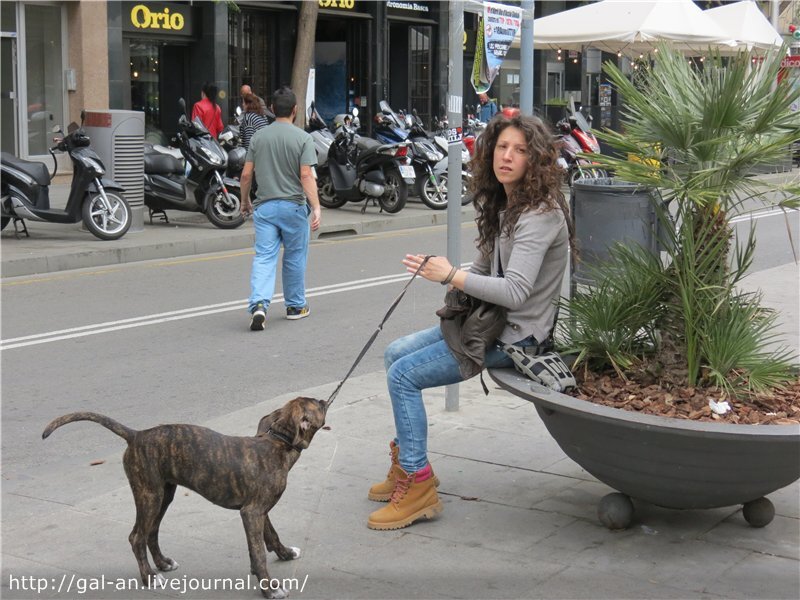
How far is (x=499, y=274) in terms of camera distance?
183 inches

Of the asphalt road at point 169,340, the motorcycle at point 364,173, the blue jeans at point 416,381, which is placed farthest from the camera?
the motorcycle at point 364,173

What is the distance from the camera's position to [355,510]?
4926 mm

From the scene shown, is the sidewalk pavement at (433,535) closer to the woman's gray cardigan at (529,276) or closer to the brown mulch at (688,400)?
the brown mulch at (688,400)

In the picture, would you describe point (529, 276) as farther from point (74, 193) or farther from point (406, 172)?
point (406, 172)

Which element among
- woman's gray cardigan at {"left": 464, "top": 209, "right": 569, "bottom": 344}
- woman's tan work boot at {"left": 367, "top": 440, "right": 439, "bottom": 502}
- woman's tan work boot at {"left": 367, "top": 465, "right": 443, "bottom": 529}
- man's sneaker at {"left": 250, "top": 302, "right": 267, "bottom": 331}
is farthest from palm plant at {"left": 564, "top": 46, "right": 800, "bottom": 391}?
man's sneaker at {"left": 250, "top": 302, "right": 267, "bottom": 331}

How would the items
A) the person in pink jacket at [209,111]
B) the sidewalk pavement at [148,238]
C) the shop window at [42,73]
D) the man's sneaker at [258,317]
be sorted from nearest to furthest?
the man's sneaker at [258,317] < the sidewalk pavement at [148,238] < the person in pink jacket at [209,111] < the shop window at [42,73]

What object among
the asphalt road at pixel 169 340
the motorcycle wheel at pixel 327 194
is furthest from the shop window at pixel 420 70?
the asphalt road at pixel 169 340

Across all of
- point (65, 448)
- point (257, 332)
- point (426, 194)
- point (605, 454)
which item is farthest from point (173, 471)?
point (426, 194)

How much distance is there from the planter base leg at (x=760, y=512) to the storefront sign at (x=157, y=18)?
63.6ft

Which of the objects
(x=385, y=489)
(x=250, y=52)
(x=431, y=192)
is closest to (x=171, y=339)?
(x=385, y=489)

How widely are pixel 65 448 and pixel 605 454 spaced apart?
3246 mm

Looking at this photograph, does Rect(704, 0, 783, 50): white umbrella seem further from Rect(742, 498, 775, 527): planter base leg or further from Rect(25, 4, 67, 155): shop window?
Rect(742, 498, 775, 527): planter base leg

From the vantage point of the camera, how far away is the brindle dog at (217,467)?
13.0ft

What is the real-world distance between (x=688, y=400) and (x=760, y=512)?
555 millimetres
